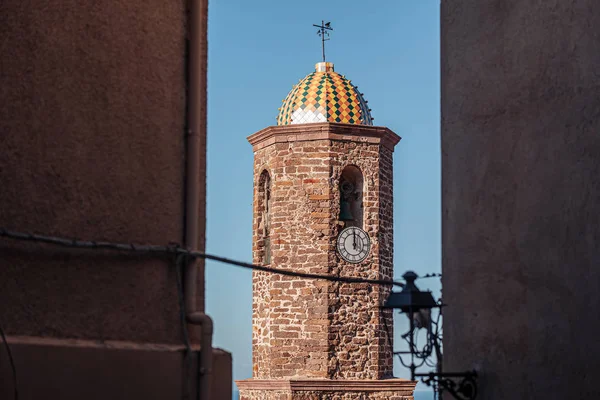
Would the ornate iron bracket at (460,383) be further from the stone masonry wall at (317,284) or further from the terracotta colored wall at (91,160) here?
the stone masonry wall at (317,284)

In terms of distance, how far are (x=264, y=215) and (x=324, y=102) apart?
8.37ft

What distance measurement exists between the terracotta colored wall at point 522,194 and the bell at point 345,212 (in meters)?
14.8

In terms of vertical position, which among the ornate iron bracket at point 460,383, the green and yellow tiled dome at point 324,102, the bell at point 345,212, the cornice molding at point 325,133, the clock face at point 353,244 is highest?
the green and yellow tiled dome at point 324,102

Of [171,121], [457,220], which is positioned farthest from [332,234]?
[171,121]

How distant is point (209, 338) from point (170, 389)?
0.38m

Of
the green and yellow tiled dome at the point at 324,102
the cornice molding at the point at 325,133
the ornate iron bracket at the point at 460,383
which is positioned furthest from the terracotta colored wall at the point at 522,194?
Answer: the green and yellow tiled dome at the point at 324,102

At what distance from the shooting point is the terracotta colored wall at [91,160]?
5340 mm

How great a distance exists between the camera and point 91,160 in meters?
5.71

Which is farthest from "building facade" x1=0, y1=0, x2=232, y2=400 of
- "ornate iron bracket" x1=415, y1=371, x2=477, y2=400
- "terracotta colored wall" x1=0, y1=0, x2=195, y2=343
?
"ornate iron bracket" x1=415, y1=371, x2=477, y2=400

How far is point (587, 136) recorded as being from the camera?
7.11 metres

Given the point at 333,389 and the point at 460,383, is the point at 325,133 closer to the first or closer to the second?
the point at 333,389

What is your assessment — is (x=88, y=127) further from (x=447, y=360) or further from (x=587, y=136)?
(x=447, y=360)

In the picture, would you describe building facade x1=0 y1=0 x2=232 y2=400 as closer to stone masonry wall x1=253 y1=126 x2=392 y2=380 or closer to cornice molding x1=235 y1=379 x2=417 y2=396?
cornice molding x1=235 y1=379 x2=417 y2=396

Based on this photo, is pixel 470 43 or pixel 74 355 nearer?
pixel 74 355
